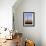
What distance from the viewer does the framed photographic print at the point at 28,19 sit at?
5.25 meters

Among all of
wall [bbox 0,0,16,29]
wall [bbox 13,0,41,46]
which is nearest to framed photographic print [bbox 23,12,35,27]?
wall [bbox 13,0,41,46]

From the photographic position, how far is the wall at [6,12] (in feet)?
→ 14.2

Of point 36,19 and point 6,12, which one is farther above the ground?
point 6,12

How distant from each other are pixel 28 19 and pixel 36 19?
37cm

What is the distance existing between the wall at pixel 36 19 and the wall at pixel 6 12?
35.2 inches

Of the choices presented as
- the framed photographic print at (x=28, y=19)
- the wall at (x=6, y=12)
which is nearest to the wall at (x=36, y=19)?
the framed photographic print at (x=28, y=19)

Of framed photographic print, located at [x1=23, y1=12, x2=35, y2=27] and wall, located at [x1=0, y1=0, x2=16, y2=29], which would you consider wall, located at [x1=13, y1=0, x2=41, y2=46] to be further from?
wall, located at [x1=0, y1=0, x2=16, y2=29]

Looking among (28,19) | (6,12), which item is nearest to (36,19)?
(28,19)

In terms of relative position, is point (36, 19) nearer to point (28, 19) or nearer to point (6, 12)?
point (28, 19)

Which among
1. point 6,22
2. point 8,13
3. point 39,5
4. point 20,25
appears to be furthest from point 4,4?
point 39,5

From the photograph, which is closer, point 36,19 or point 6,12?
point 6,12

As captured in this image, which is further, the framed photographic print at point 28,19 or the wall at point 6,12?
the framed photographic print at point 28,19

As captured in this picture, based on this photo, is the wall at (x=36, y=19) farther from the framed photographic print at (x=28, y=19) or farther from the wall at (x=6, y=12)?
the wall at (x=6, y=12)

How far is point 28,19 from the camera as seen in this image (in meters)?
5.25
